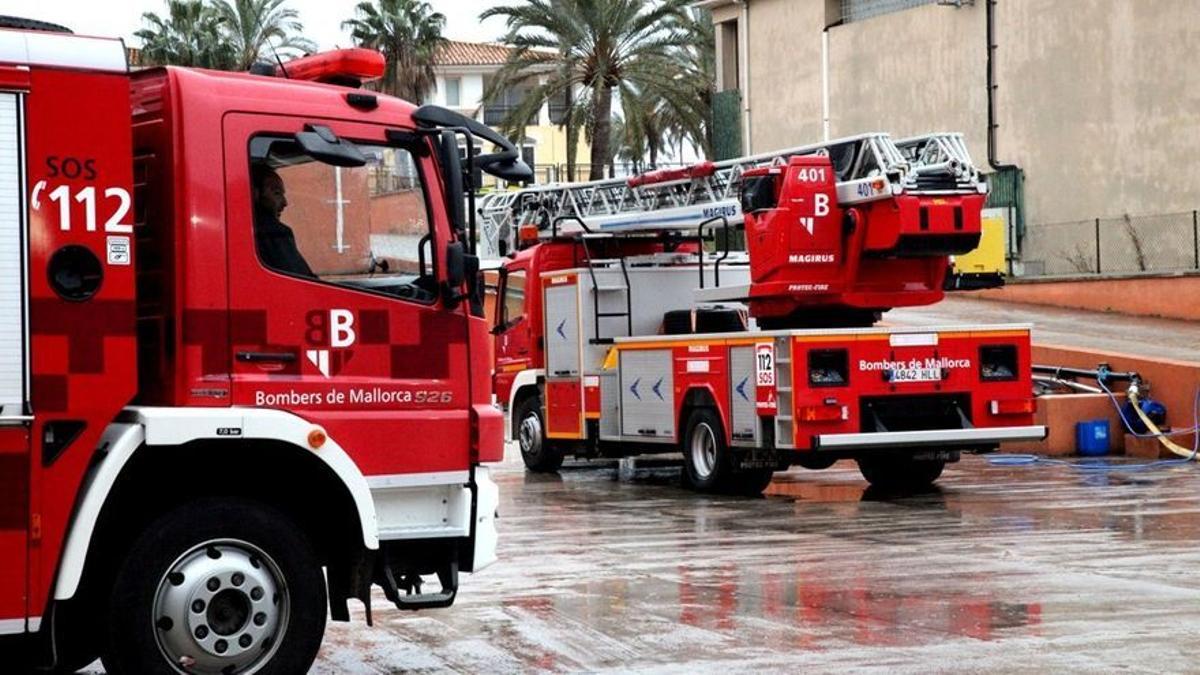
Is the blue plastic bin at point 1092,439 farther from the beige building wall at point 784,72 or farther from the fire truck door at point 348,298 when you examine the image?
the beige building wall at point 784,72

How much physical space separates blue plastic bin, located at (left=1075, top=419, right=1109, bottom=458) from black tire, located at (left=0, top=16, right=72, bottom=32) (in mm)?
17131

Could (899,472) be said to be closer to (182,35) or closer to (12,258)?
(12,258)

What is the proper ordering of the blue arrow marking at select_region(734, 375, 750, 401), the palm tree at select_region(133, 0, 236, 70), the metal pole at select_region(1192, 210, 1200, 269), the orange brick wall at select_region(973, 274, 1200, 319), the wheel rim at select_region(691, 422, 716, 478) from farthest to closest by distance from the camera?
the palm tree at select_region(133, 0, 236, 70) < the metal pole at select_region(1192, 210, 1200, 269) < the orange brick wall at select_region(973, 274, 1200, 319) < the wheel rim at select_region(691, 422, 716, 478) < the blue arrow marking at select_region(734, 375, 750, 401)

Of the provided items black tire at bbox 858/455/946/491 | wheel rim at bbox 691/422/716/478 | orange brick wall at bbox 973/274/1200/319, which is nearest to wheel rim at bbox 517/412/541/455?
wheel rim at bbox 691/422/716/478

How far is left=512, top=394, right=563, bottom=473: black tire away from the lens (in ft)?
74.3

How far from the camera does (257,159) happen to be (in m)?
8.38

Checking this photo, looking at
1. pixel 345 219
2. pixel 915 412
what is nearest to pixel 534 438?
pixel 915 412

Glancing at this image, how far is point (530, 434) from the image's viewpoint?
22984mm

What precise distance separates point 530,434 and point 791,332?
6053 mm

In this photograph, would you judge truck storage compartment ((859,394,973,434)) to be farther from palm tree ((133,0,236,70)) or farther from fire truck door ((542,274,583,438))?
palm tree ((133,0,236,70))

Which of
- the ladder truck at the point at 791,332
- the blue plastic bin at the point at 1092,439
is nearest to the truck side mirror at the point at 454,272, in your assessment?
the ladder truck at the point at 791,332

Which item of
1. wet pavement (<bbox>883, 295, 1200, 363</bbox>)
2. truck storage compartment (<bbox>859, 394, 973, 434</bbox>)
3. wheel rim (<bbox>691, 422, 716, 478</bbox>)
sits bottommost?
wheel rim (<bbox>691, 422, 716, 478</bbox>)

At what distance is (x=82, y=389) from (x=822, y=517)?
393 inches

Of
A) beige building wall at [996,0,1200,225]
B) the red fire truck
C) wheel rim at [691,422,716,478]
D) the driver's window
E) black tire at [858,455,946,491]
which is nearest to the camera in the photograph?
the red fire truck
